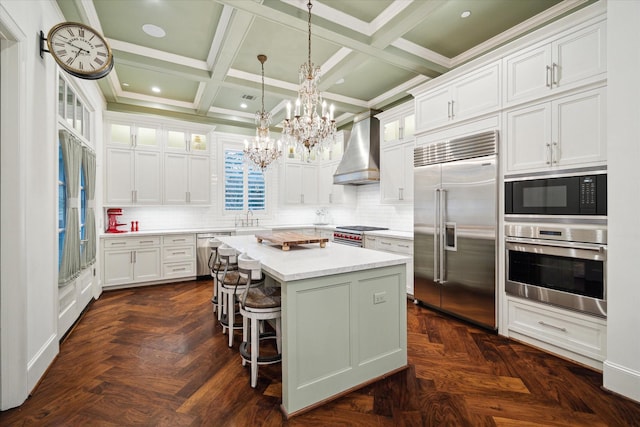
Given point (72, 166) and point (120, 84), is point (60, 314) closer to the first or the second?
point (72, 166)

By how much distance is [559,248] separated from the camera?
257 centimetres

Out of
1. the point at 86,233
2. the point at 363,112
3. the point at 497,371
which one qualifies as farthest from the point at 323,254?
the point at 363,112

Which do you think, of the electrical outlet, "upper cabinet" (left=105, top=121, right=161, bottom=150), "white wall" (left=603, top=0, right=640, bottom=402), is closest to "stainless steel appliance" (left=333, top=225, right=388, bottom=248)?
the electrical outlet

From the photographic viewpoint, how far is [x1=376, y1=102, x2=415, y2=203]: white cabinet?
179 inches

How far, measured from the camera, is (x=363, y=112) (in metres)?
5.65

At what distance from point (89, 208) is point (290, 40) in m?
3.30

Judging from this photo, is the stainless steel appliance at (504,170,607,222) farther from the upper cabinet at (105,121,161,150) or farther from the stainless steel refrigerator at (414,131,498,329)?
the upper cabinet at (105,121,161,150)

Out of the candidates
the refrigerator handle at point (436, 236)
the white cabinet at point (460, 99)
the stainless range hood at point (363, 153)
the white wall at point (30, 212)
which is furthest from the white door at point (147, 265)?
the white cabinet at point (460, 99)

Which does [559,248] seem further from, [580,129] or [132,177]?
[132,177]

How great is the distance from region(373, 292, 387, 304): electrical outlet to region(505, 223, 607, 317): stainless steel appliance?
1523 mm

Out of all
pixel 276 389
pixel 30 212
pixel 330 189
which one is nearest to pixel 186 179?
pixel 330 189

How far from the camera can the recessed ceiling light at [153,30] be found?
3.27 meters

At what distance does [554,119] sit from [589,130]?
288mm

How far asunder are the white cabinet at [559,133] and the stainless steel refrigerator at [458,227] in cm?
20
